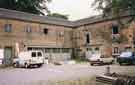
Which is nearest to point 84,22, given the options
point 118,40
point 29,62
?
point 118,40

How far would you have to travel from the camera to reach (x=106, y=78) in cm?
1364

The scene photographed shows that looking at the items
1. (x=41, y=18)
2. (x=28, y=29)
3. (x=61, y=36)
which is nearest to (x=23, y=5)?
(x=41, y=18)

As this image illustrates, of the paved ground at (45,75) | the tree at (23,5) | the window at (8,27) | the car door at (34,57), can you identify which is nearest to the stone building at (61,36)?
the window at (8,27)

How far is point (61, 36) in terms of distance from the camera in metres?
40.4

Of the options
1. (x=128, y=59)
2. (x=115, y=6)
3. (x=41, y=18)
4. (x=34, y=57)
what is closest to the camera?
(x=115, y=6)

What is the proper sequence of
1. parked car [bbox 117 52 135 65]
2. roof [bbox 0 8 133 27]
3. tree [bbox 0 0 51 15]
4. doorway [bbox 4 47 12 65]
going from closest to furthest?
parked car [bbox 117 52 135 65] → doorway [bbox 4 47 12 65] → roof [bbox 0 8 133 27] → tree [bbox 0 0 51 15]

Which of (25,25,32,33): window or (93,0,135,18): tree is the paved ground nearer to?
(93,0,135,18): tree

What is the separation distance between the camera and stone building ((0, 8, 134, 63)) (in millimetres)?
32844

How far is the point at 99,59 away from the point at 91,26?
38.3 feet

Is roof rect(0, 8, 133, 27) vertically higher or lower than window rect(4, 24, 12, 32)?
higher

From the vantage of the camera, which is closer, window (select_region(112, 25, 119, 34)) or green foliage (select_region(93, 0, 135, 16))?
green foliage (select_region(93, 0, 135, 16))

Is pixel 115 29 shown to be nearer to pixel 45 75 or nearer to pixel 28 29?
pixel 28 29

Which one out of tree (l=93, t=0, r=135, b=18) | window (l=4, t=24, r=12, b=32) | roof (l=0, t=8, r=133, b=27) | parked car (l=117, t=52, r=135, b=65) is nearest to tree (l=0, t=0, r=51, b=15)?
roof (l=0, t=8, r=133, b=27)

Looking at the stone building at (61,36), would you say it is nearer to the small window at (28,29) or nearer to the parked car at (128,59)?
the small window at (28,29)
